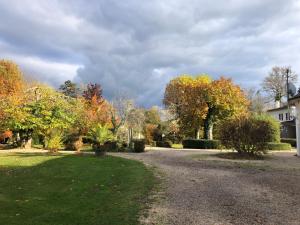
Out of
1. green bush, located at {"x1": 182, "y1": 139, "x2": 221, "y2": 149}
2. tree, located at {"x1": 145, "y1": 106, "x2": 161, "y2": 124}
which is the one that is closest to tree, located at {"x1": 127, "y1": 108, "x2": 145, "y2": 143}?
tree, located at {"x1": 145, "y1": 106, "x2": 161, "y2": 124}

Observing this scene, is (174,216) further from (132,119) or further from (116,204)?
(132,119)

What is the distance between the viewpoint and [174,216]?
7430 mm

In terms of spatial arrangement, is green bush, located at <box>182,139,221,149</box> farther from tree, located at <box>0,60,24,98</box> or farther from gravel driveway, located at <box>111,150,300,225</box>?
tree, located at <box>0,60,24,98</box>

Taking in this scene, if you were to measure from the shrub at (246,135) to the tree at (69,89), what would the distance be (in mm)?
40846

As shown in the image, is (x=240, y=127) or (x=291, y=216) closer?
(x=291, y=216)

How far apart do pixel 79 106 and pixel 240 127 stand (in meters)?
16.2

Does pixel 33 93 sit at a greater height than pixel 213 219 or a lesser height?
greater

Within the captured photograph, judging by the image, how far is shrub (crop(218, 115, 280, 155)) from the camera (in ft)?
70.2

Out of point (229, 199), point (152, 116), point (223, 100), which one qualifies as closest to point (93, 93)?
point (152, 116)

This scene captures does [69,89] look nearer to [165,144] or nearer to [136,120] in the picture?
[136,120]

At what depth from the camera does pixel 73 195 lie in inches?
381

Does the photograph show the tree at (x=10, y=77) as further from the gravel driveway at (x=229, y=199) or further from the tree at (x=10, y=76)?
the gravel driveway at (x=229, y=199)

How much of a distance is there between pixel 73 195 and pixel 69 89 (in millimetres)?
56611

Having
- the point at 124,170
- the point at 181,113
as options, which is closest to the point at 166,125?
the point at 181,113
